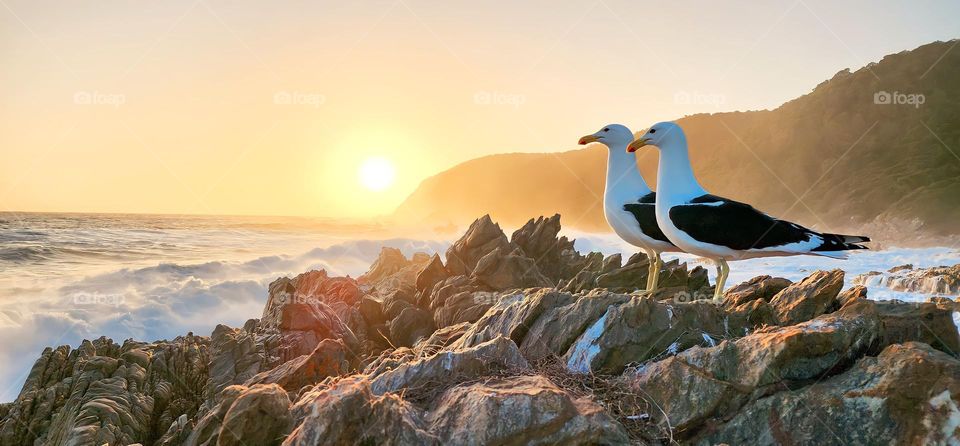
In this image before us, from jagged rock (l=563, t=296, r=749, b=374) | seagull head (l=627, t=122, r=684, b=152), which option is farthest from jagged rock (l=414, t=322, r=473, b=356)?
seagull head (l=627, t=122, r=684, b=152)

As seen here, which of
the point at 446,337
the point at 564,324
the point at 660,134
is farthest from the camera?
the point at 446,337

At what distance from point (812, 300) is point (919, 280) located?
29725 mm

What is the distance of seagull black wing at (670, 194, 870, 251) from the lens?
350 inches

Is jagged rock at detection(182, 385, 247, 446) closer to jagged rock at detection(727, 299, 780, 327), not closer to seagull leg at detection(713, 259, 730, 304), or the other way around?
jagged rock at detection(727, 299, 780, 327)

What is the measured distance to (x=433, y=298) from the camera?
21328mm

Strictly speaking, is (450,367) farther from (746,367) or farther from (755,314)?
(755,314)

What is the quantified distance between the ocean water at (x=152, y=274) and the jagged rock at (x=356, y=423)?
27.6 meters

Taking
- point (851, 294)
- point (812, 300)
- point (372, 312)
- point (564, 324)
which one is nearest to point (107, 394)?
point (372, 312)

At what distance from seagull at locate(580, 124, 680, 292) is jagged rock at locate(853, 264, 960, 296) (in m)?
24.7

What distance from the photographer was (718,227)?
29.3 ft

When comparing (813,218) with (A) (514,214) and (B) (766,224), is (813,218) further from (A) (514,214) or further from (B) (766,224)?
(B) (766,224)

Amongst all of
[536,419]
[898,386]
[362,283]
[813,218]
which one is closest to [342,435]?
[536,419]

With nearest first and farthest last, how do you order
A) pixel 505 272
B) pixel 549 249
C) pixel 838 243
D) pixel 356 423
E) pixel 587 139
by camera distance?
pixel 356 423
pixel 838 243
pixel 587 139
pixel 505 272
pixel 549 249

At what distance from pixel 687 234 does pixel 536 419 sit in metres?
5.09
